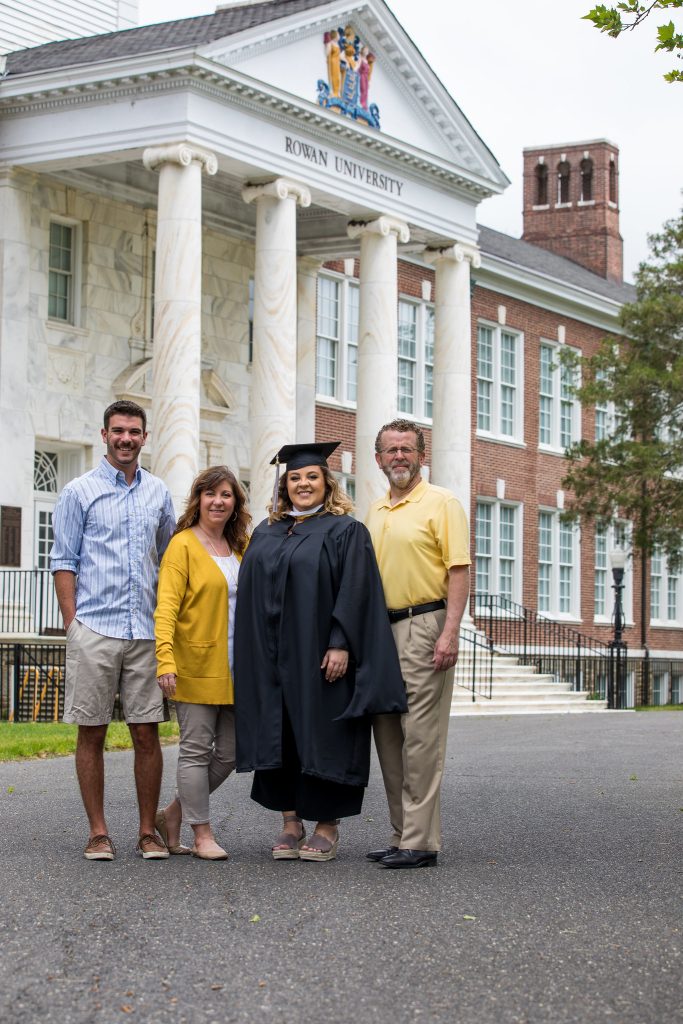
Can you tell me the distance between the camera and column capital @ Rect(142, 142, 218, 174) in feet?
75.7

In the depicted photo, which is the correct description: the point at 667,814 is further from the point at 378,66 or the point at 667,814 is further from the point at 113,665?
the point at 378,66

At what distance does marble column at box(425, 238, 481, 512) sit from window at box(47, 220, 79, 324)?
21.0 feet

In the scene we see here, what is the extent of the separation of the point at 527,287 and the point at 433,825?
30336 millimetres

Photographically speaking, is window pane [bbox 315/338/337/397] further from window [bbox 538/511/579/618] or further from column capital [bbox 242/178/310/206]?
window [bbox 538/511/579/618]

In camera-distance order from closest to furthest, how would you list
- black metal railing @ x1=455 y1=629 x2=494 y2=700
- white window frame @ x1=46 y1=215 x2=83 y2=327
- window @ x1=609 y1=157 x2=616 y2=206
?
white window frame @ x1=46 y1=215 x2=83 y2=327 < black metal railing @ x1=455 y1=629 x2=494 y2=700 < window @ x1=609 y1=157 x2=616 y2=206

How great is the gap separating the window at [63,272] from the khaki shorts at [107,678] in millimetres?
18454

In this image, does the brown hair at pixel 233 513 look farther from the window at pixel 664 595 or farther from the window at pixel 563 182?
the window at pixel 563 182

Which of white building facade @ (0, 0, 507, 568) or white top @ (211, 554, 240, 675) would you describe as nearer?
white top @ (211, 554, 240, 675)

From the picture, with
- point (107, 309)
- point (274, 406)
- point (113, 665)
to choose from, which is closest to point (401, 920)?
point (113, 665)

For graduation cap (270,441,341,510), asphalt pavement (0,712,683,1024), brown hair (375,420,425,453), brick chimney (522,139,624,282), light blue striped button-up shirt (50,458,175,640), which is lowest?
asphalt pavement (0,712,683,1024)

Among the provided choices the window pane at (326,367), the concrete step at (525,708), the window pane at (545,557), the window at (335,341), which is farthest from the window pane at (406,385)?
the concrete step at (525,708)

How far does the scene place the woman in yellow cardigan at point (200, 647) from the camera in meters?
7.84

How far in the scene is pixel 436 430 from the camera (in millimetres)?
28844

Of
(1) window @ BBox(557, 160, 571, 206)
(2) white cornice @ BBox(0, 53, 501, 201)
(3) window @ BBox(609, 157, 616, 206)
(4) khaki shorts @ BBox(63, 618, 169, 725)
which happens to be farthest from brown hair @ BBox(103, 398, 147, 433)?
(1) window @ BBox(557, 160, 571, 206)
